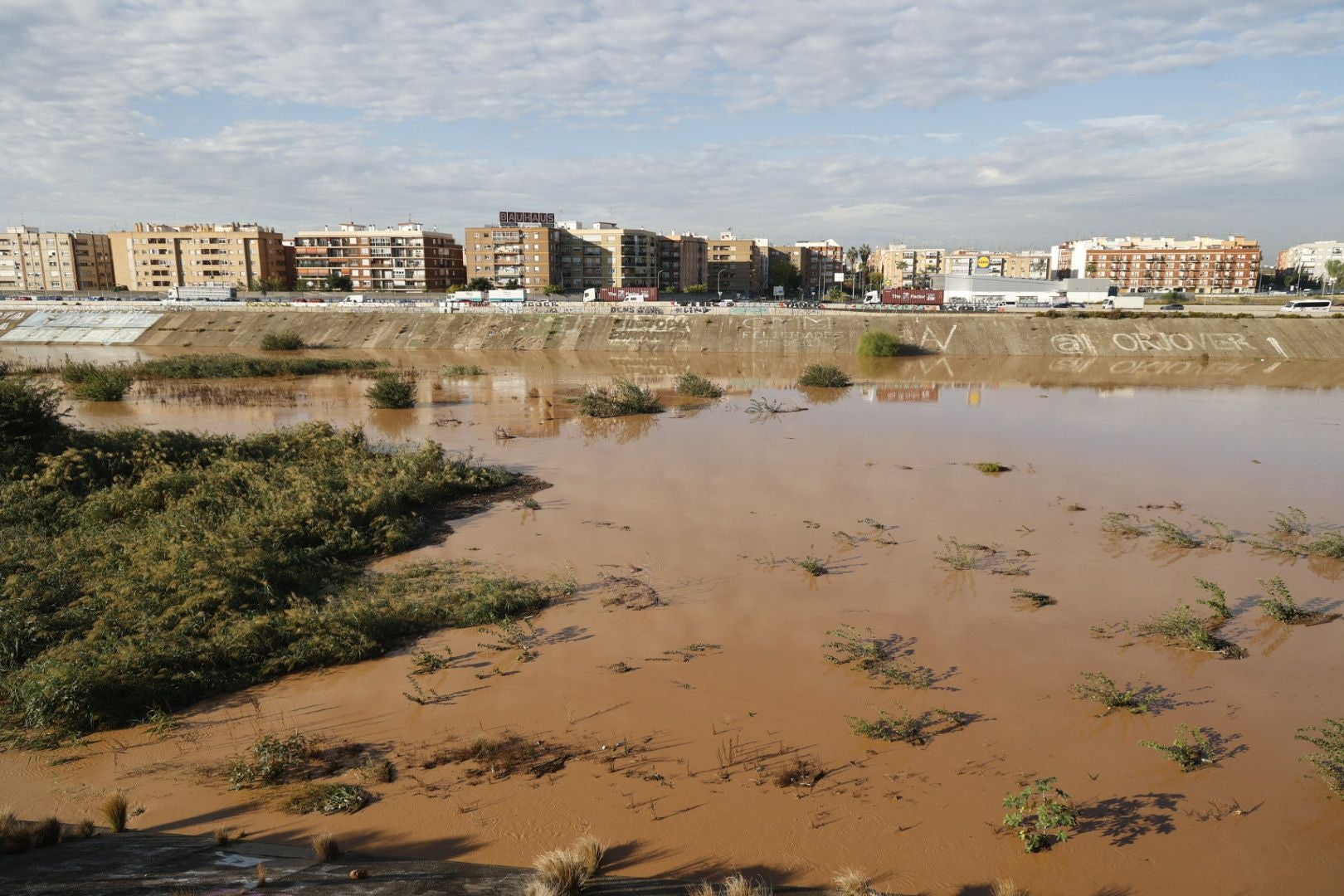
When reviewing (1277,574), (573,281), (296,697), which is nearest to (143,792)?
(296,697)

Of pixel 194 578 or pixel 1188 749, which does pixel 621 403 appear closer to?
pixel 194 578

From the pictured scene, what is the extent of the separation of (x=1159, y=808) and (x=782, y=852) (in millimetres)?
4043

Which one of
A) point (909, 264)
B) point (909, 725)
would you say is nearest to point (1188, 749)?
point (909, 725)

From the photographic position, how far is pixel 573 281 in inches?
4409

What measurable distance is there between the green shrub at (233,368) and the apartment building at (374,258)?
2359 inches

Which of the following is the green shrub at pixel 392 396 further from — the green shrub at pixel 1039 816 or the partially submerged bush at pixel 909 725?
the green shrub at pixel 1039 816

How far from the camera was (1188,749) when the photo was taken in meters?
9.02

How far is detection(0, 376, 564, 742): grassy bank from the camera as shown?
33.2 ft

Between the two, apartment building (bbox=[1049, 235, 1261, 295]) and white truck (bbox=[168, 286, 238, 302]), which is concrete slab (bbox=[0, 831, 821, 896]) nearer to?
white truck (bbox=[168, 286, 238, 302])

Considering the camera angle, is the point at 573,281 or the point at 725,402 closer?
the point at 725,402

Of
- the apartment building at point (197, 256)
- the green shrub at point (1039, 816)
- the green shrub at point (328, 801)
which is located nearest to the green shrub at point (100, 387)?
the green shrub at point (328, 801)

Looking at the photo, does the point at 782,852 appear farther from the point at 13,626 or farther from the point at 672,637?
the point at 13,626

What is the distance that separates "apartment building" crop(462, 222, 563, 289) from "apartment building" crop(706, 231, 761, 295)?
35.6 m

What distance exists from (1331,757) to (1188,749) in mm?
1328
